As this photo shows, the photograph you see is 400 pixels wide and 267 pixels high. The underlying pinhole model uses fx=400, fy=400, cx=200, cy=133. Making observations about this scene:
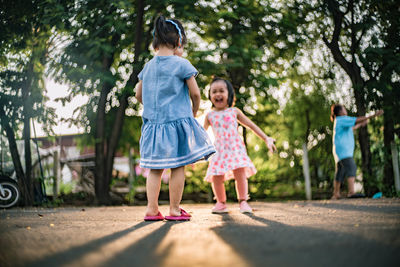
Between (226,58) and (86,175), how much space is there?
3563mm

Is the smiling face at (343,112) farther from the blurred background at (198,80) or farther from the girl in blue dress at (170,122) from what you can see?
the girl in blue dress at (170,122)

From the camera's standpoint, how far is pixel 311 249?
1454 millimetres

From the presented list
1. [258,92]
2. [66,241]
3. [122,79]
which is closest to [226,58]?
[258,92]

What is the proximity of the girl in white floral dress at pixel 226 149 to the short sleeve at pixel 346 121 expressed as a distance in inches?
107

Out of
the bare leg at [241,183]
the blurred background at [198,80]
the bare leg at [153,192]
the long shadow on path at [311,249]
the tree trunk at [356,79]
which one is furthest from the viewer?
the tree trunk at [356,79]

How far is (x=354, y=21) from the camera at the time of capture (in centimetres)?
690

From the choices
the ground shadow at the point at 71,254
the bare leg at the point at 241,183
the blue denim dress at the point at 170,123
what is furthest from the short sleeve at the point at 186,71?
the ground shadow at the point at 71,254

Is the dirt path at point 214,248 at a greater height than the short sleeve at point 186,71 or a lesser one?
lesser

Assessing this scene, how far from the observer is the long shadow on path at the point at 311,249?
1257 millimetres

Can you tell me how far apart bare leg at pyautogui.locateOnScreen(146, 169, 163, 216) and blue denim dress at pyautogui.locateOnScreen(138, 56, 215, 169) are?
0.08 meters

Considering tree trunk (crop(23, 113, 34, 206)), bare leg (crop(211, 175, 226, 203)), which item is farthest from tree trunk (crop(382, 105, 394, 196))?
tree trunk (crop(23, 113, 34, 206))

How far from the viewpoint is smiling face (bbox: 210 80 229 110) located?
426 cm

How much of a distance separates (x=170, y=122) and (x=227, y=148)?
1106mm

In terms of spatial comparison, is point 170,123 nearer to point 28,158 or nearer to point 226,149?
point 226,149
